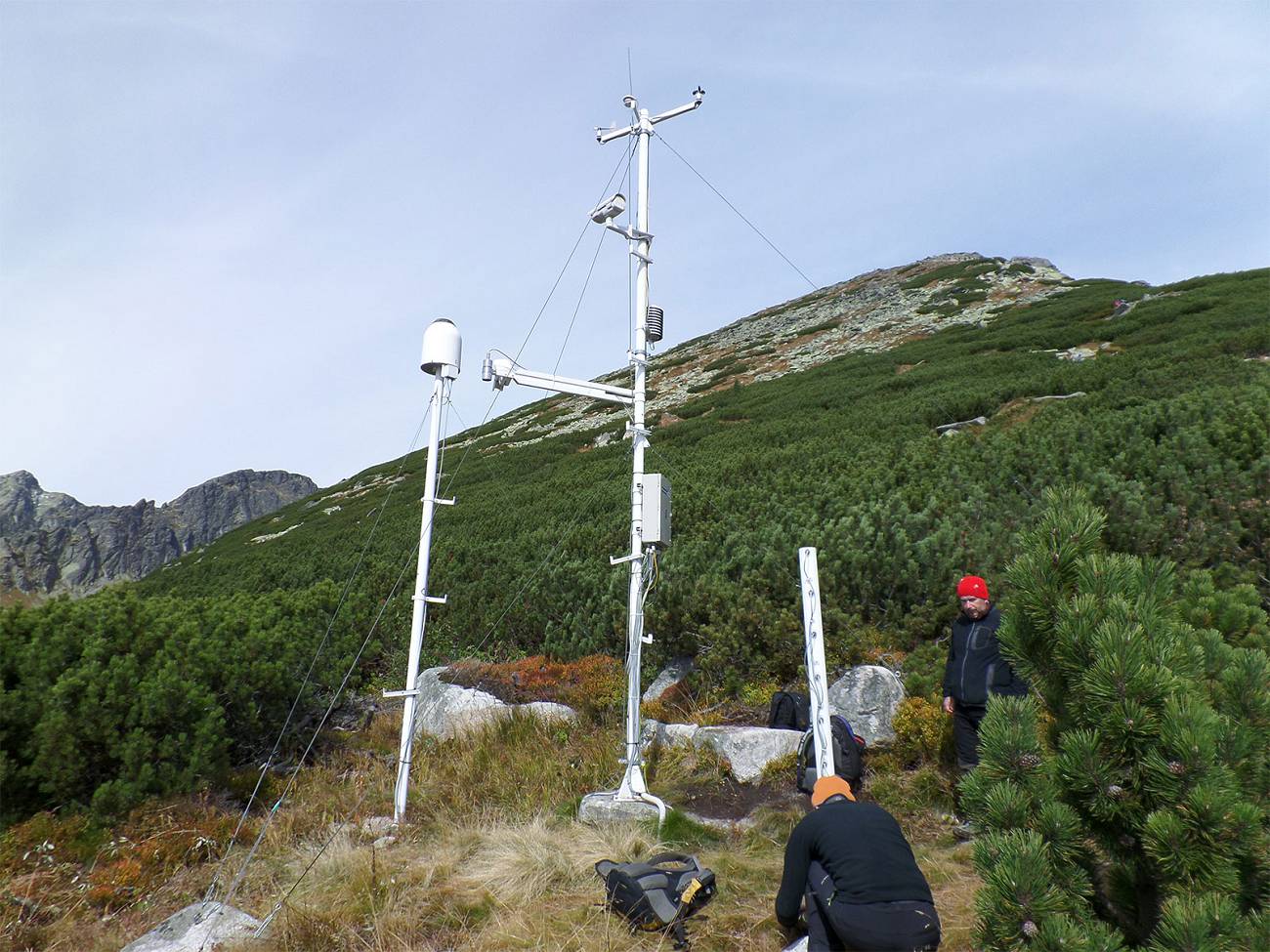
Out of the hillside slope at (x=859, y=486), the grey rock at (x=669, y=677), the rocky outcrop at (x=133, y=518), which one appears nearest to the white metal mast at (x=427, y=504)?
the grey rock at (x=669, y=677)

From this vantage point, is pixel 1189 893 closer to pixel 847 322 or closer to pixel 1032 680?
pixel 1032 680

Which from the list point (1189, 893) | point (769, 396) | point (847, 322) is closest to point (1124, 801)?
point (1189, 893)

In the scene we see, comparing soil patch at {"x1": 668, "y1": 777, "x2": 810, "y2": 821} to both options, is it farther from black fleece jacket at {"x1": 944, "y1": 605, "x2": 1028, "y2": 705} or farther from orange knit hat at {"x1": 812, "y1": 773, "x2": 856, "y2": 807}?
orange knit hat at {"x1": 812, "y1": 773, "x2": 856, "y2": 807}

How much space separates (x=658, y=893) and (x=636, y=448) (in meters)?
3.52

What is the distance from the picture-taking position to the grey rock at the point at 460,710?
835 cm

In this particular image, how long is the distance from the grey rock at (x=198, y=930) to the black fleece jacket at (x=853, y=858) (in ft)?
10.5

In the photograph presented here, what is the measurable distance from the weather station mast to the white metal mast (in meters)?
0.46

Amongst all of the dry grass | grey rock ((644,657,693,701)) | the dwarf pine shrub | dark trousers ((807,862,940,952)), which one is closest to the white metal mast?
the dry grass

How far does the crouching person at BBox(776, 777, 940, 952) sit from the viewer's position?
3.23 meters

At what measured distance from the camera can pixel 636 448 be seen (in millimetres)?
6676

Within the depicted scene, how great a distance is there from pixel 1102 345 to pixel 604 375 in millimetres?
33559

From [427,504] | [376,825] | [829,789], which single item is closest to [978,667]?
[829,789]

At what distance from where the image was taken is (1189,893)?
230 centimetres

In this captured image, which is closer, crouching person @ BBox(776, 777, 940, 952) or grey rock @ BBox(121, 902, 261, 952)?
crouching person @ BBox(776, 777, 940, 952)
